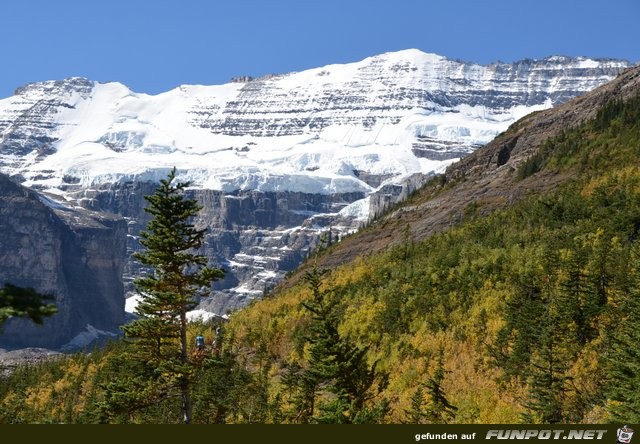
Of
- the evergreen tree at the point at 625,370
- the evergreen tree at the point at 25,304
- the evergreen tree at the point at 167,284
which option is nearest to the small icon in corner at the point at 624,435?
the evergreen tree at the point at 625,370

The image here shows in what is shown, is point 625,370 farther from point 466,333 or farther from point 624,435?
point 466,333

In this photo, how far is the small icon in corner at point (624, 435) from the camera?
20047mm

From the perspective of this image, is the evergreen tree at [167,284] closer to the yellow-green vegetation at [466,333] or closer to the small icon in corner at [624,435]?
the yellow-green vegetation at [466,333]

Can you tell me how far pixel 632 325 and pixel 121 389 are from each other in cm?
1864

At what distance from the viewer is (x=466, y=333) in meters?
45.0

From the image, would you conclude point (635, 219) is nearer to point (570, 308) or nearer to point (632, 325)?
point (570, 308)

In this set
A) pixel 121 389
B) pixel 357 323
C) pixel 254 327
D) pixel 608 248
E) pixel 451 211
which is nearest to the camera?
pixel 121 389

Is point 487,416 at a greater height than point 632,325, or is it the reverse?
point 632,325

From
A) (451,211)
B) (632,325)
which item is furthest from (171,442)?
(451,211)

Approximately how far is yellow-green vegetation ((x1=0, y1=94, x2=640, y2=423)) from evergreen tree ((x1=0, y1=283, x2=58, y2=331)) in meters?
12.6

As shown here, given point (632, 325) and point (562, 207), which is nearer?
point (632, 325)

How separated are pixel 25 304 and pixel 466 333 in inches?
1284

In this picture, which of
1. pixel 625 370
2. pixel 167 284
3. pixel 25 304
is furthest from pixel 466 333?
pixel 25 304

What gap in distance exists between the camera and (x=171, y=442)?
19656mm
